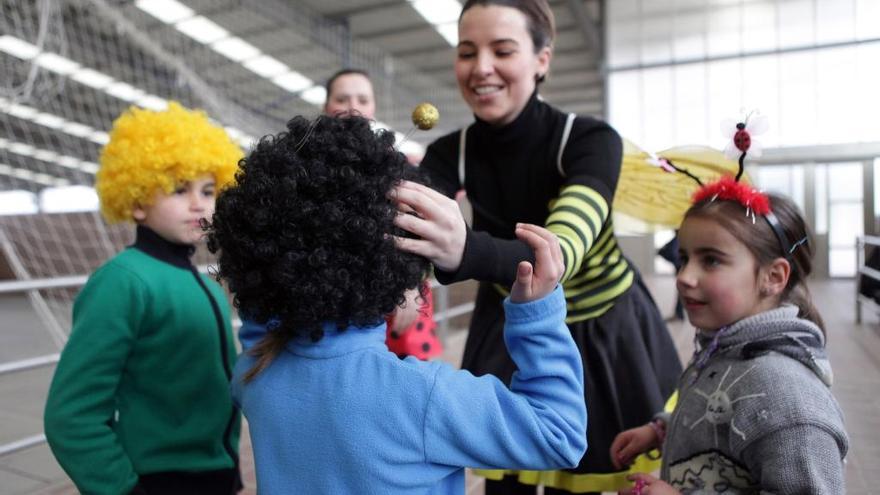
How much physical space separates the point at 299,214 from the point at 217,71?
12.0m

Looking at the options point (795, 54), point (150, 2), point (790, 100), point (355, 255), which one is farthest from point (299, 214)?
point (150, 2)

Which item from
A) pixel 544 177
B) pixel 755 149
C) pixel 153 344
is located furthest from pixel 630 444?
pixel 153 344

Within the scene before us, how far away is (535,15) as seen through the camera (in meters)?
Result: 1.09

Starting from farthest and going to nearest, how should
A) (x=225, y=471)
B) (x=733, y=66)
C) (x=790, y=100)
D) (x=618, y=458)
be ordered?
1. (x=733, y=66)
2. (x=790, y=100)
3. (x=225, y=471)
4. (x=618, y=458)

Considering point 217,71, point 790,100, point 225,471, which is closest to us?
point 225,471

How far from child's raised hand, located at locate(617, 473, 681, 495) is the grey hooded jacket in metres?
0.05

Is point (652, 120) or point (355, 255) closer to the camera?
point (355, 255)

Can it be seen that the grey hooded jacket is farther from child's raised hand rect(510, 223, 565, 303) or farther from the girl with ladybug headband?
child's raised hand rect(510, 223, 565, 303)

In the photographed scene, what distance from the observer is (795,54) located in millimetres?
2430

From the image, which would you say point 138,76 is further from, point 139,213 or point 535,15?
point 535,15

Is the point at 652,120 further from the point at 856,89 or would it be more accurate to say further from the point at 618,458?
the point at 618,458

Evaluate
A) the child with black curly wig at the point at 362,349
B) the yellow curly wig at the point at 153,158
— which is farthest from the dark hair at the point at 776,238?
the yellow curly wig at the point at 153,158

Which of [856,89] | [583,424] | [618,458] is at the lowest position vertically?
[618,458]

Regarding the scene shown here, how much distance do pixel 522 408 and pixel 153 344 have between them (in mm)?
848
